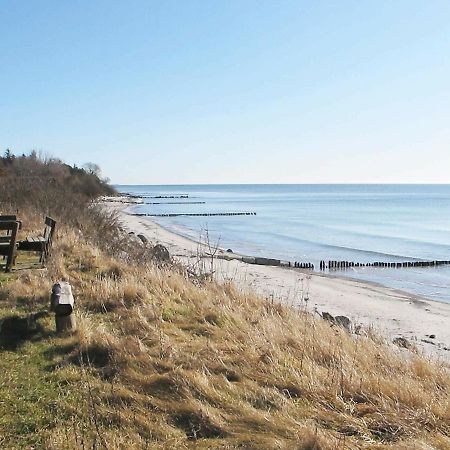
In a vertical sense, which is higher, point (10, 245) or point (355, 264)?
point (10, 245)

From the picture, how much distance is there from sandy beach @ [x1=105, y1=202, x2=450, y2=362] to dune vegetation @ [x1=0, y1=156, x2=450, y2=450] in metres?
3.27

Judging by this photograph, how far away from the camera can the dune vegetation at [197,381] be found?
12.9ft

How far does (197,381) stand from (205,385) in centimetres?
10

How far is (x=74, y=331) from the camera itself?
613 centimetres

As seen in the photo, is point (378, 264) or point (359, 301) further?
point (378, 264)

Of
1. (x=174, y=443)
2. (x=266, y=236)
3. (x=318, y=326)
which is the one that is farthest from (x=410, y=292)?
(x=266, y=236)

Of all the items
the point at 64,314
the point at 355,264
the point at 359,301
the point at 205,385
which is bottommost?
the point at 359,301

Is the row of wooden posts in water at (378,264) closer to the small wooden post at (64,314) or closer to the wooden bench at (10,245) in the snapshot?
the wooden bench at (10,245)

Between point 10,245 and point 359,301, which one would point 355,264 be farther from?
point 10,245

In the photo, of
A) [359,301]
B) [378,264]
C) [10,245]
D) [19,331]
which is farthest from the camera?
[378,264]

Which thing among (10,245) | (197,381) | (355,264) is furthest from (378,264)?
(197,381)

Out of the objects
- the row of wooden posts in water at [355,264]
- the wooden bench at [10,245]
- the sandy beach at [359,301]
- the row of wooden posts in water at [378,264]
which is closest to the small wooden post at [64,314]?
the wooden bench at [10,245]

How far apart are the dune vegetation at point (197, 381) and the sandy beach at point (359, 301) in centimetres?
327

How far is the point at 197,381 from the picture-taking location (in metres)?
4.72
